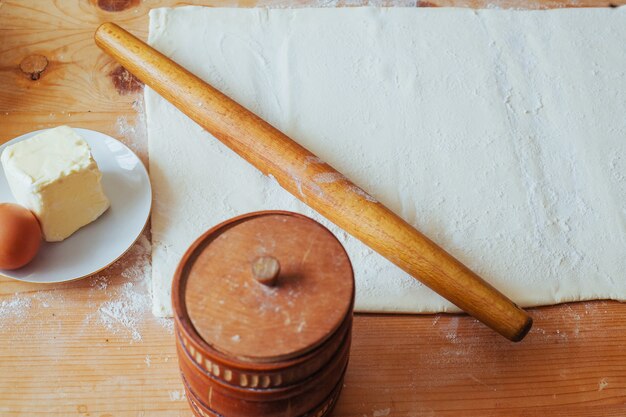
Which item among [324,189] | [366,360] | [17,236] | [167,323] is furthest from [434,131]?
[17,236]

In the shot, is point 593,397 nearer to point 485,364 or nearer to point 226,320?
point 485,364

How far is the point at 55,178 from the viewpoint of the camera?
847 millimetres

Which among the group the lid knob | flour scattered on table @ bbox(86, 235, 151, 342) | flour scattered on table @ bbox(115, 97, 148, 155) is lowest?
flour scattered on table @ bbox(86, 235, 151, 342)

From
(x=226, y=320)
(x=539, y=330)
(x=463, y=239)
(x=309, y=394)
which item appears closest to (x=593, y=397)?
(x=539, y=330)

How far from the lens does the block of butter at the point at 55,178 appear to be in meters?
0.85

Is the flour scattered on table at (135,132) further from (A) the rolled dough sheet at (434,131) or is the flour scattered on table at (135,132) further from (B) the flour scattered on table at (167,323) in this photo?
(B) the flour scattered on table at (167,323)

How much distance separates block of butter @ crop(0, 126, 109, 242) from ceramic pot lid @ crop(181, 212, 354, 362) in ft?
0.93

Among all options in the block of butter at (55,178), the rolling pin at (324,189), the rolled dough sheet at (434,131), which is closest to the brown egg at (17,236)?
the block of butter at (55,178)

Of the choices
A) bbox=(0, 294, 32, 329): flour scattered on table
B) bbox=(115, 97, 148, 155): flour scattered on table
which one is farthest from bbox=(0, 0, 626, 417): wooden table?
bbox=(115, 97, 148, 155): flour scattered on table

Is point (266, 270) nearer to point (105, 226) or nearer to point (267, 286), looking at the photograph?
point (267, 286)

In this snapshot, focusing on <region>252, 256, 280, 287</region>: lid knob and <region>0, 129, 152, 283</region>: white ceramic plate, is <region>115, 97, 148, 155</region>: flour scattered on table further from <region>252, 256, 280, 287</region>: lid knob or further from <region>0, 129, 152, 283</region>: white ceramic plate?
<region>252, 256, 280, 287</region>: lid knob

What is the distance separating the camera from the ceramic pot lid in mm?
613

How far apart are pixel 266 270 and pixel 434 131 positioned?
1.80 ft

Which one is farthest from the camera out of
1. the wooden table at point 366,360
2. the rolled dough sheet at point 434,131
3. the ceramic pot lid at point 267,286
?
the rolled dough sheet at point 434,131
